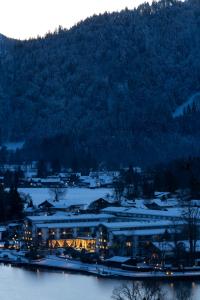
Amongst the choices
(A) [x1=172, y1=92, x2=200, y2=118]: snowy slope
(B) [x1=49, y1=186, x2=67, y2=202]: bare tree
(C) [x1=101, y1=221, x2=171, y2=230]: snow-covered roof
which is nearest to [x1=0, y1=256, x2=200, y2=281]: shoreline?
(C) [x1=101, y1=221, x2=171, y2=230]: snow-covered roof

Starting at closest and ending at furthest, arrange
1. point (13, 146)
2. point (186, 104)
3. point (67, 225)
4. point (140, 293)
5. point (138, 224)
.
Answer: point (140, 293), point (138, 224), point (67, 225), point (13, 146), point (186, 104)

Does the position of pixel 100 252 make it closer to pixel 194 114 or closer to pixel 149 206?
pixel 149 206

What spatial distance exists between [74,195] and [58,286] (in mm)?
11647

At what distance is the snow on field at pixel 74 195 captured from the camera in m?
20.5

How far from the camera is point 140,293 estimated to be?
10.1 meters

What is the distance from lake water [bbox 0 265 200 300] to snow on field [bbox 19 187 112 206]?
767 centimetres

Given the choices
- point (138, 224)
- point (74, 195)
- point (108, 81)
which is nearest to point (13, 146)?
point (108, 81)

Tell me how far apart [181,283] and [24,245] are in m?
4.17

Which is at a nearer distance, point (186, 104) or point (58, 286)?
point (58, 286)

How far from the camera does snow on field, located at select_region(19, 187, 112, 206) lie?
2050cm

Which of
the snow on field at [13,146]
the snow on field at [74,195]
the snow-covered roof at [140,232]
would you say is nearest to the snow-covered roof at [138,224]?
the snow-covered roof at [140,232]

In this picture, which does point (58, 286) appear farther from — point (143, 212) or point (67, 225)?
point (143, 212)

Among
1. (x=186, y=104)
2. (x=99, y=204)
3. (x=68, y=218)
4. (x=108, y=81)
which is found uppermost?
(x=108, y=81)

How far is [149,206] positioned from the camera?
18.2 m
